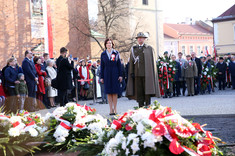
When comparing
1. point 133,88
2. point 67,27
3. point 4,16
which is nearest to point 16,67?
point 133,88

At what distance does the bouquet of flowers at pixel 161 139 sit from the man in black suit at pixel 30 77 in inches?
413

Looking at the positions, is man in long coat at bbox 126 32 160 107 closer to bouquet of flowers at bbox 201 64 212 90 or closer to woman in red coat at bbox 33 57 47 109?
woman in red coat at bbox 33 57 47 109

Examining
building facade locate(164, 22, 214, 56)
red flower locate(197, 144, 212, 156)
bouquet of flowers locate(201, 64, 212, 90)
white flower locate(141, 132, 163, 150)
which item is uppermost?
building facade locate(164, 22, 214, 56)

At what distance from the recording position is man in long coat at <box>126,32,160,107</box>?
1048 cm

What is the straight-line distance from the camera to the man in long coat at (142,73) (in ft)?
34.4

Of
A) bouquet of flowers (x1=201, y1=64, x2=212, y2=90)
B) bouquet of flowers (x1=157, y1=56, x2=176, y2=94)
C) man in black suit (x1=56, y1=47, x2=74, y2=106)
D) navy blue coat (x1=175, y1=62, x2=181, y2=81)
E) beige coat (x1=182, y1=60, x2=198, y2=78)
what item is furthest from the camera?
bouquet of flowers (x1=201, y1=64, x2=212, y2=90)

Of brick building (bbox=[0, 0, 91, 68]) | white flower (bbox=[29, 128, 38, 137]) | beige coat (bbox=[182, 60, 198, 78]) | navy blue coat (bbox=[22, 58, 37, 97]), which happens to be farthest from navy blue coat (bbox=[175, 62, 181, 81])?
white flower (bbox=[29, 128, 38, 137])

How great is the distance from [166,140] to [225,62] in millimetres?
22568

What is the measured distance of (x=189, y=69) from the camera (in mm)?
19969

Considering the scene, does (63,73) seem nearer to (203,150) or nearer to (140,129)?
(140,129)

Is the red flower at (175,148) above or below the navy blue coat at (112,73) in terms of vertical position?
below

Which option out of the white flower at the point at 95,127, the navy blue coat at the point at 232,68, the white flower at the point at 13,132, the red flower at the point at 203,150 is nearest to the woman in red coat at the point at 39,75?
the white flower at the point at 95,127

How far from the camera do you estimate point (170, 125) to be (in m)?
3.60

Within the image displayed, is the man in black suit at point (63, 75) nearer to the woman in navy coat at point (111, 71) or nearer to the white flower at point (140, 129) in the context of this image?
the woman in navy coat at point (111, 71)
